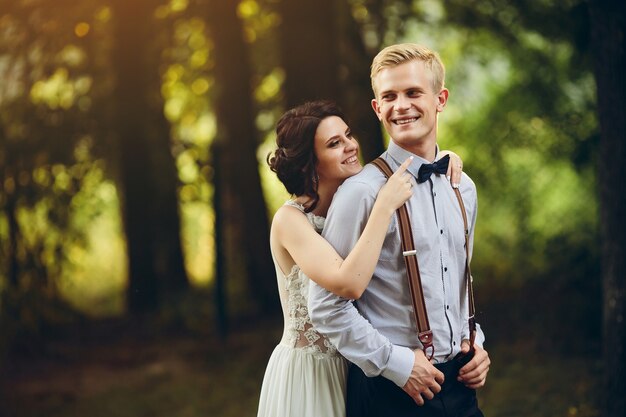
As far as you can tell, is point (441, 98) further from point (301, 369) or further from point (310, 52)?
point (310, 52)

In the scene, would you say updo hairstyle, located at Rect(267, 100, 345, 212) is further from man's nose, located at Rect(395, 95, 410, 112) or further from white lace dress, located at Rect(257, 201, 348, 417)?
man's nose, located at Rect(395, 95, 410, 112)

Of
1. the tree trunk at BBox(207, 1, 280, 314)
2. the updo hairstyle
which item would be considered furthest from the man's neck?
the tree trunk at BBox(207, 1, 280, 314)

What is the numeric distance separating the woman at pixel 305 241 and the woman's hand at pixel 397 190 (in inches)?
1.1

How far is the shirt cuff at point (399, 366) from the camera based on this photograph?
283 cm

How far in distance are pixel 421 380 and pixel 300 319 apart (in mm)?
675

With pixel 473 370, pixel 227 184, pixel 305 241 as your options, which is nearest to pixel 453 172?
pixel 305 241

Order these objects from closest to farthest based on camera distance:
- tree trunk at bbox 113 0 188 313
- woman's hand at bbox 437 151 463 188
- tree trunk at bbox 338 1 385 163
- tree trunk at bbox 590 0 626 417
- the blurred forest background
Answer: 1. woman's hand at bbox 437 151 463 188
2. tree trunk at bbox 590 0 626 417
3. the blurred forest background
4. tree trunk at bbox 338 1 385 163
5. tree trunk at bbox 113 0 188 313

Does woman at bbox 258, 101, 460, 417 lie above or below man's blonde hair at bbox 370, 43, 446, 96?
below

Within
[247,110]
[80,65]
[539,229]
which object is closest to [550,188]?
[539,229]

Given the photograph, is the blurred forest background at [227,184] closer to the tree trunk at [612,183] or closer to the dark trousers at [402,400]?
the tree trunk at [612,183]

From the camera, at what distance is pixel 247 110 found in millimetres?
8883

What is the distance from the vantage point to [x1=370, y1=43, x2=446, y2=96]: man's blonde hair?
293 cm

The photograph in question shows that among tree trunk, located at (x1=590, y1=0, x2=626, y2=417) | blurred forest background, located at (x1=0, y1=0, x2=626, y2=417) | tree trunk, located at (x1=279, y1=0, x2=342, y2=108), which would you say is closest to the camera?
tree trunk, located at (x1=590, y1=0, x2=626, y2=417)

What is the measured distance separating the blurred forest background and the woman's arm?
Answer: 11.7ft
